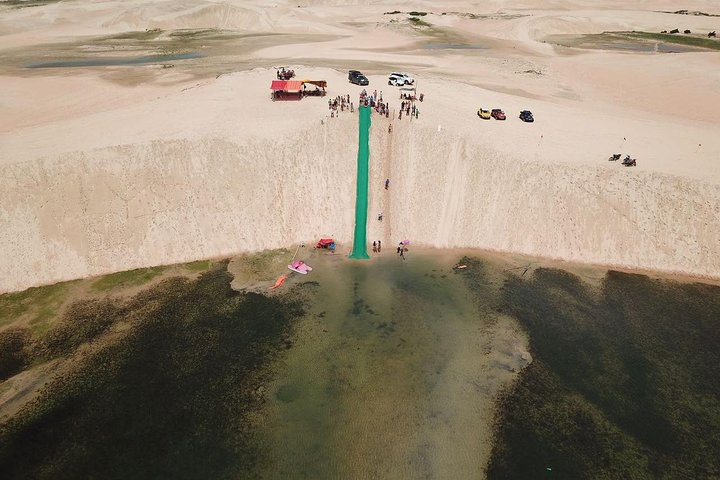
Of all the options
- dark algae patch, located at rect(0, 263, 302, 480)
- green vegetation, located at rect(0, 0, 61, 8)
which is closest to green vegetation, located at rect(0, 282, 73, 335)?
dark algae patch, located at rect(0, 263, 302, 480)

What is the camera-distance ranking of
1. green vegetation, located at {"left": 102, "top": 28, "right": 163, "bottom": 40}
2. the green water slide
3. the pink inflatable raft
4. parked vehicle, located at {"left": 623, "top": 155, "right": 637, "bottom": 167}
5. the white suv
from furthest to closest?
green vegetation, located at {"left": 102, "top": 28, "right": 163, "bottom": 40}
the white suv
parked vehicle, located at {"left": 623, "top": 155, "right": 637, "bottom": 167}
the green water slide
the pink inflatable raft

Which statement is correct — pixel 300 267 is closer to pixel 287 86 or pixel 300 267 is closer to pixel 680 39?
pixel 287 86

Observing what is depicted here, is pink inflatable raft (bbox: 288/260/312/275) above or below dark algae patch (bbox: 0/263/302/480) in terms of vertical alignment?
above

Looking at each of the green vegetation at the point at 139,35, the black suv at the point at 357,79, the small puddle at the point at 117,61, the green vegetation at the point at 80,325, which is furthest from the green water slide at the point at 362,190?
the green vegetation at the point at 139,35

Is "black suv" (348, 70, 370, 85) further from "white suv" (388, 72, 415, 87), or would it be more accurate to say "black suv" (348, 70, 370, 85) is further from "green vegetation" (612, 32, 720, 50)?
"green vegetation" (612, 32, 720, 50)

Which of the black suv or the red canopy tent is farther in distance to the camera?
the black suv

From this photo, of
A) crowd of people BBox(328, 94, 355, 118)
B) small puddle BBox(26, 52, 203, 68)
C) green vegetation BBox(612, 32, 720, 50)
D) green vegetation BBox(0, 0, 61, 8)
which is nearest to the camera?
crowd of people BBox(328, 94, 355, 118)

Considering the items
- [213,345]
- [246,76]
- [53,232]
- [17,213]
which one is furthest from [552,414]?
[246,76]
